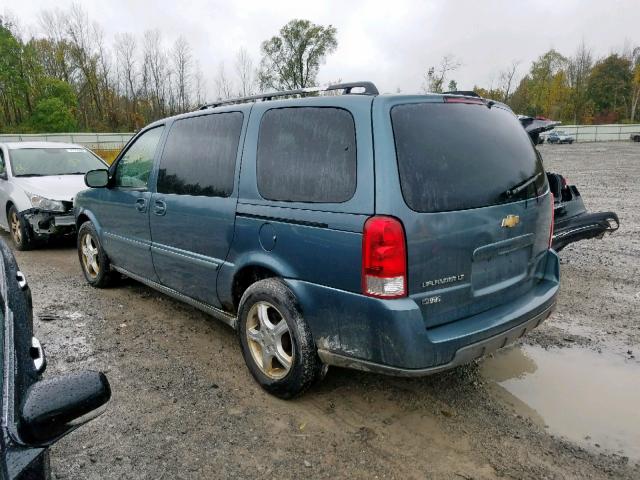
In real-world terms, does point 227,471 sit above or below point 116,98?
below

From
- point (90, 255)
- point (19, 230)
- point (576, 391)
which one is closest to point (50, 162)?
point (19, 230)

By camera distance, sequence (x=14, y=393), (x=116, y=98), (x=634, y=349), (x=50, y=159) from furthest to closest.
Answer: (x=116, y=98), (x=50, y=159), (x=634, y=349), (x=14, y=393)

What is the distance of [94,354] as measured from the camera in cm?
389

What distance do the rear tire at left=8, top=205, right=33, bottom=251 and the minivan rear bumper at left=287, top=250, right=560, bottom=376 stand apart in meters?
5.99

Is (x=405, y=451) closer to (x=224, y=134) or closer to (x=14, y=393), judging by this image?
(x=14, y=393)

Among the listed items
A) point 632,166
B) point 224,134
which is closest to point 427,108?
point 224,134

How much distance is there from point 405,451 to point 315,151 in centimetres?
178

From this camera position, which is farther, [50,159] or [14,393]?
[50,159]

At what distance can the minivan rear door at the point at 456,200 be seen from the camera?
2535 millimetres

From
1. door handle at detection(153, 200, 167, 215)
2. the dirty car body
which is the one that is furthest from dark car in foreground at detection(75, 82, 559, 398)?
the dirty car body

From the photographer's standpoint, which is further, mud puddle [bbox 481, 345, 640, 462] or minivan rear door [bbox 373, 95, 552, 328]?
mud puddle [bbox 481, 345, 640, 462]

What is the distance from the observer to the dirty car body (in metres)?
5.28

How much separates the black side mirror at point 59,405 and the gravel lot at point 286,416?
4.26 feet

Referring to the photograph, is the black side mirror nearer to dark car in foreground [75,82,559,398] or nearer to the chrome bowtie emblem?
dark car in foreground [75,82,559,398]
